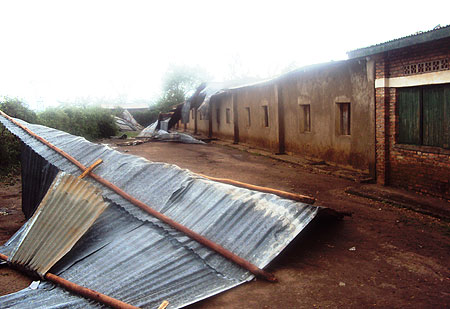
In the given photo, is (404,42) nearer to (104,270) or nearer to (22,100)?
(104,270)

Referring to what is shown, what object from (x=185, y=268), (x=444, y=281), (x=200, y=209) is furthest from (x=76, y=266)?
(x=444, y=281)

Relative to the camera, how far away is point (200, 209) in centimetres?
547

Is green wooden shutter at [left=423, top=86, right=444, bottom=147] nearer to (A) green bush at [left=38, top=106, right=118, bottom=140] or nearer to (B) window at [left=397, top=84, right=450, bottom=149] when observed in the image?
(B) window at [left=397, top=84, right=450, bottom=149]

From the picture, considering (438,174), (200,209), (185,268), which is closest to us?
Answer: (185,268)

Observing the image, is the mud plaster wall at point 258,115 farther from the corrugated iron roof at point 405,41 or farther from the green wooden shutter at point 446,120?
the green wooden shutter at point 446,120

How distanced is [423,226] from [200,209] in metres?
3.96

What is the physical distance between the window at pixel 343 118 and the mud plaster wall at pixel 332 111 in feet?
0.27

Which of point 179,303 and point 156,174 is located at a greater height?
point 156,174

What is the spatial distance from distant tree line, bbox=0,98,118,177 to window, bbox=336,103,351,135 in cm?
1129

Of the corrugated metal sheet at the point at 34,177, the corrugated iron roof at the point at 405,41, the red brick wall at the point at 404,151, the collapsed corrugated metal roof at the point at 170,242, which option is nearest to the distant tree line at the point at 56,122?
the corrugated metal sheet at the point at 34,177

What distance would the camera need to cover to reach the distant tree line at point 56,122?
14633mm

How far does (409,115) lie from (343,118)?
3182 millimetres

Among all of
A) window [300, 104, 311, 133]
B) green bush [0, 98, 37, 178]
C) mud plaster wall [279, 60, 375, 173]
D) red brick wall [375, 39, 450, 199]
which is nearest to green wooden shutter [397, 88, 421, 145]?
red brick wall [375, 39, 450, 199]

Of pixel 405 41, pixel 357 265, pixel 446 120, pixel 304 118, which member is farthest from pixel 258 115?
pixel 357 265
